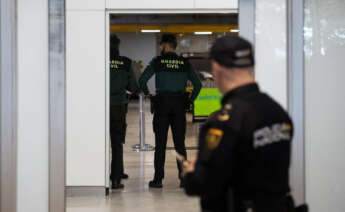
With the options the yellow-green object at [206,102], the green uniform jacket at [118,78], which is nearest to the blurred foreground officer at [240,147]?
the green uniform jacket at [118,78]

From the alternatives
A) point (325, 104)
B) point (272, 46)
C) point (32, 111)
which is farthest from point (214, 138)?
point (32, 111)

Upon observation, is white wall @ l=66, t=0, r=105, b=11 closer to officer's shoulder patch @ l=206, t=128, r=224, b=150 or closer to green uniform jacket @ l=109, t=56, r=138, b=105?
green uniform jacket @ l=109, t=56, r=138, b=105

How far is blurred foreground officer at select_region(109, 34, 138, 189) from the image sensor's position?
272 inches

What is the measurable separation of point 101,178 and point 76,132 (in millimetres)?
538

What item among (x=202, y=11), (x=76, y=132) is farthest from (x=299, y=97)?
(x=76, y=132)

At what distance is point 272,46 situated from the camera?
4121 mm

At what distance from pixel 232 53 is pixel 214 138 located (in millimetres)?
328

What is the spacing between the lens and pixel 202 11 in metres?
6.52

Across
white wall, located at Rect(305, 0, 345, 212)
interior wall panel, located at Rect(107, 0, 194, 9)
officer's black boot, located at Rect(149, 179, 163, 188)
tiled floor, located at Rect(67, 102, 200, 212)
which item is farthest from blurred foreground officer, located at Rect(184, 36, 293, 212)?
officer's black boot, located at Rect(149, 179, 163, 188)

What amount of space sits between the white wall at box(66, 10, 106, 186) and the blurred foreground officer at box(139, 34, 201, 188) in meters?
0.60

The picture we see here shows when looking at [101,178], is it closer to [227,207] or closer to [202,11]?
[202,11]

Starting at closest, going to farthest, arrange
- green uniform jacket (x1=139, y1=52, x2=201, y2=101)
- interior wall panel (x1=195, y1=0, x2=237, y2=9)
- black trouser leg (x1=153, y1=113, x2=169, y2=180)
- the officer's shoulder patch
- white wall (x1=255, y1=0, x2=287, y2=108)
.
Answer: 1. the officer's shoulder patch
2. white wall (x1=255, y1=0, x2=287, y2=108)
3. interior wall panel (x1=195, y1=0, x2=237, y2=9)
4. green uniform jacket (x1=139, y1=52, x2=201, y2=101)
5. black trouser leg (x1=153, y1=113, x2=169, y2=180)

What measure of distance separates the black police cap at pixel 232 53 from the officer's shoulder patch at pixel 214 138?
0.25 metres

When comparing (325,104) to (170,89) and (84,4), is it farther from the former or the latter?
(84,4)
